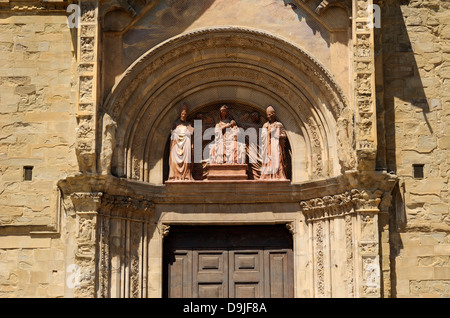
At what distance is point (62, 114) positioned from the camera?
56.8 ft

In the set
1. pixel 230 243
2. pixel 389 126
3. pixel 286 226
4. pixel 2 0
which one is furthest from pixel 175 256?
pixel 2 0

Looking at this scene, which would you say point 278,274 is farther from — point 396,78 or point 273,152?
point 396,78

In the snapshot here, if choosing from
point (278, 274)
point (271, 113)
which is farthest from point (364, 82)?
point (278, 274)

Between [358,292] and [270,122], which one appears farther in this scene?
[270,122]

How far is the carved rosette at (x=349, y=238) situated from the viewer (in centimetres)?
1620

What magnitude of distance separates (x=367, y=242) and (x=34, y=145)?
623cm

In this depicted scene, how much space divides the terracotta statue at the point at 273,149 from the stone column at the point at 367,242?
68.1 inches

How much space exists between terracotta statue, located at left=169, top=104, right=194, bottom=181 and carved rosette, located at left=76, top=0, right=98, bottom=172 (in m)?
1.75

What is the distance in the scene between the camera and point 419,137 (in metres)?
17.2

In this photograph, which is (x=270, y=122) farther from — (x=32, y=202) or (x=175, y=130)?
(x=32, y=202)

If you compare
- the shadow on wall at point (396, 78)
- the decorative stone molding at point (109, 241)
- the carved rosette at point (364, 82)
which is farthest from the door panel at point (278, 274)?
the shadow on wall at point (396, 78)

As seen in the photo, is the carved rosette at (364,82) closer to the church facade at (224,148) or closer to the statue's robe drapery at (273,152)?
the church facade at (224,148)
